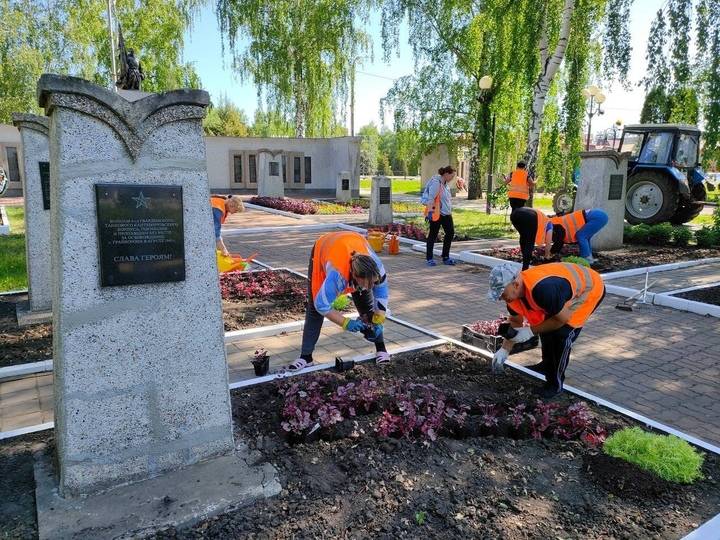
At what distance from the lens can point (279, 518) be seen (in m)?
2.74

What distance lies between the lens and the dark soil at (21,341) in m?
4.88

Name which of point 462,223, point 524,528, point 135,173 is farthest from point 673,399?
point 462,223

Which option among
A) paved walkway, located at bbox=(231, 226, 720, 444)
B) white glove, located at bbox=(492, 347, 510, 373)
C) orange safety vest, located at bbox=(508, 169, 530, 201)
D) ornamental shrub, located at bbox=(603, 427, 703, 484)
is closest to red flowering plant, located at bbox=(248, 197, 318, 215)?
orange safety vest, located at bbox=(508, 169, 530, 201)

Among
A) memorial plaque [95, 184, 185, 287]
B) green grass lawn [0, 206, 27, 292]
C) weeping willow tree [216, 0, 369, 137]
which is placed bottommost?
green grass lawn [0, 206, 27, 292]

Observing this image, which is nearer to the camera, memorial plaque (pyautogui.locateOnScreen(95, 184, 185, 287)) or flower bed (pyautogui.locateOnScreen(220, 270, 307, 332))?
memorial plaque (pyautogui.locateOnScreen(95, 184, 185, 287))

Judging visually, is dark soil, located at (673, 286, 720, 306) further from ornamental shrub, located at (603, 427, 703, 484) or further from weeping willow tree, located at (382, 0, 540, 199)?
weeping willow tree, located at (382, 0, 540, 199)

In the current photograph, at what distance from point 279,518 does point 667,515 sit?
2013 mm

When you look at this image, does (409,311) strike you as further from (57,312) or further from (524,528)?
(57,312)

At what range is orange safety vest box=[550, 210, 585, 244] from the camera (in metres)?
8.59

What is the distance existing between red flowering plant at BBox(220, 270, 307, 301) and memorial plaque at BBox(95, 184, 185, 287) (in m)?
3.91

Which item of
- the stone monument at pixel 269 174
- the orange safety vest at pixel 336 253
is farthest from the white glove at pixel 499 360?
the stone monument at pixel 269 174

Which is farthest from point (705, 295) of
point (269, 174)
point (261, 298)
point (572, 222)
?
point (269, 174)

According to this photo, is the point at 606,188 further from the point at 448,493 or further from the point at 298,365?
the point at 448,493

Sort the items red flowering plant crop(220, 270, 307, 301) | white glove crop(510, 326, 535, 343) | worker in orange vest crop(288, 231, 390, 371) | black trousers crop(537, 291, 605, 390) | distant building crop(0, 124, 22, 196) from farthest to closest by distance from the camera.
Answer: distant building crop(0, 124, 22, 196) < red flowering plant crop(220, 270, 307, 301) < white glove crop(510, 326, 535, 343) < black trousers crop(537, 291, 605, 390) < worker in orange vest crop(288, 231, 390, 371)
